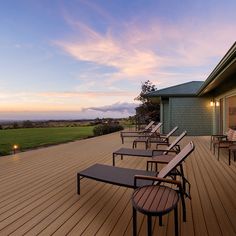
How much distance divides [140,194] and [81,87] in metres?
17.9

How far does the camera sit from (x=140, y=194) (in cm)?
236

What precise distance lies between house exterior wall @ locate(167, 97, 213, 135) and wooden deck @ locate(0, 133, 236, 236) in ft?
25.5

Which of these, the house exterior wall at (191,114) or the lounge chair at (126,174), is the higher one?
the house exterior wall at (191,114)

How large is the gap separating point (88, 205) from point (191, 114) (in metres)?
10.9

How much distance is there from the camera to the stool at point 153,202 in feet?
6.55

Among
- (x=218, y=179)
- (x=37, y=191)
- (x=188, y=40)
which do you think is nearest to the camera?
(x=37, y=191)

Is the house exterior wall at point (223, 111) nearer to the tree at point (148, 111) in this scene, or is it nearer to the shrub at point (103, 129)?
the shrub at point (103, 129)

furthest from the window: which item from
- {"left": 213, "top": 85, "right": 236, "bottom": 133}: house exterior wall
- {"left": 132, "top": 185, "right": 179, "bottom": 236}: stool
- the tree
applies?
the tree

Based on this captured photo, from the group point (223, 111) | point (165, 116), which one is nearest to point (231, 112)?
point (223, 111)

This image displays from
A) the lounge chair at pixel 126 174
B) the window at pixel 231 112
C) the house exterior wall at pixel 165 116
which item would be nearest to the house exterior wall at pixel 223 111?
the window at pixel 231 112

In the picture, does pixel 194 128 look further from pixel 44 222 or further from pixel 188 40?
pixel 44 222

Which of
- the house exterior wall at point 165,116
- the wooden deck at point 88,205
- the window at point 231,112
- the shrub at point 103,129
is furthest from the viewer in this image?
the shrub at point 103,129

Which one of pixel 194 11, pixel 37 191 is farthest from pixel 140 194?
pixel 194 11

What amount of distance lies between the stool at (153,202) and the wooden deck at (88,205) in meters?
0.46
